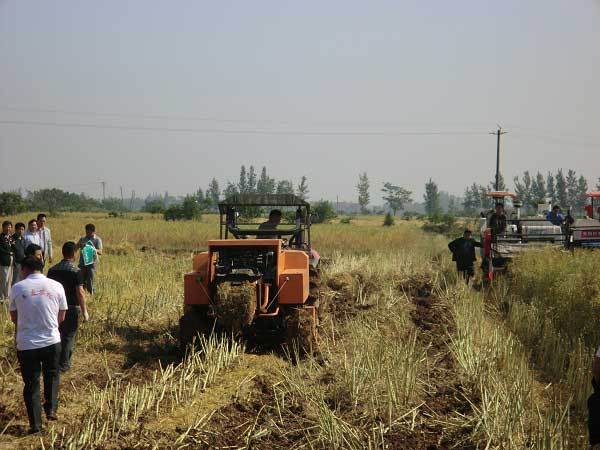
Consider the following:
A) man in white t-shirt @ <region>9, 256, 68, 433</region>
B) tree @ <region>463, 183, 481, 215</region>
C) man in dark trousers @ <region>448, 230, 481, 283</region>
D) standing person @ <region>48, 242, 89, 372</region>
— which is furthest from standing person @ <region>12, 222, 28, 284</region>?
tree @ <region>463, 183, 481, 215</region>

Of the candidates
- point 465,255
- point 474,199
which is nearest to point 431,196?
point 474,199

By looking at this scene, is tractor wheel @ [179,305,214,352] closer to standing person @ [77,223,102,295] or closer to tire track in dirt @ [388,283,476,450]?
tire track in dirt @ [388,283,476,450]

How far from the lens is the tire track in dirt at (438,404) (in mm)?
5578

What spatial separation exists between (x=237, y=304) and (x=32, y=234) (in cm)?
627

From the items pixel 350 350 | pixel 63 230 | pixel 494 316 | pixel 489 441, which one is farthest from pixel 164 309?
pixel 63 230

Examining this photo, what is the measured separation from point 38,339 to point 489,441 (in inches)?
155

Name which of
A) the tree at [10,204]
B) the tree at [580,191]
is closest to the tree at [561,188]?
the tree at [580,191]

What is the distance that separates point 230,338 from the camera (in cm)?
871

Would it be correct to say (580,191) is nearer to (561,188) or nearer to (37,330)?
(561,188)

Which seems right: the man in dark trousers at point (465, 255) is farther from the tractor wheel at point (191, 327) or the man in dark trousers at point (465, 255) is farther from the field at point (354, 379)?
the tractor wheel at point (191, 327)

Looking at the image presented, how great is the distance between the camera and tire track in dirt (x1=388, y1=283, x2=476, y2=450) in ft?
18.3

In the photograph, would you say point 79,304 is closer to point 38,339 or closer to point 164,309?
point 38,339

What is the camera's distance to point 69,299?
7.76 m

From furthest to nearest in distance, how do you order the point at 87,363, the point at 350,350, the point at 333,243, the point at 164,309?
the point at 333,243 → the point at 164,309 → the point at 350,350 → the point at 87,363
